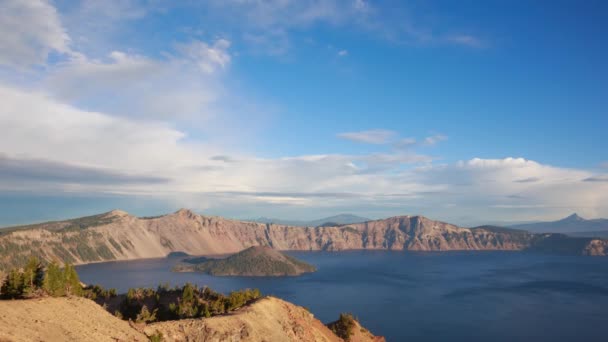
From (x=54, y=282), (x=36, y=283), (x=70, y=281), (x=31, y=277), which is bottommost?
(x=70, y=281)

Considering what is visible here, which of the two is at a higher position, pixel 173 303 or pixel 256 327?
pixel 173 303

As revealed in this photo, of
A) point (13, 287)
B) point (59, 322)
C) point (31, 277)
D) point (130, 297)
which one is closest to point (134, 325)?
point (59, 322)

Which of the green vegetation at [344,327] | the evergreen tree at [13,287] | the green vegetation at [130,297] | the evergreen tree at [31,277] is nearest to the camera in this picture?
the evergreen tree at [13,287]

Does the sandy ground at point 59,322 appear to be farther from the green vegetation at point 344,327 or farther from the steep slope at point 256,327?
the green vegetation at point 344,327

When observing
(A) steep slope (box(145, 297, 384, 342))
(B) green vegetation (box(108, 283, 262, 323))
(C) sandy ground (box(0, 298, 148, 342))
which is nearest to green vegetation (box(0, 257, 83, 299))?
(C) sandy ground (box(0, 298, 148, 342))

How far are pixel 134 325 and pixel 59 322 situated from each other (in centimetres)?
1054

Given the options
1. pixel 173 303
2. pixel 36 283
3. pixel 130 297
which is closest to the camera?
pixel 36 283

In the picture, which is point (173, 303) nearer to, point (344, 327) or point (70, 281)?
point (70, 281)

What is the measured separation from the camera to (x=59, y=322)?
44.0 meters

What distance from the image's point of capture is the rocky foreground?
40.3 m

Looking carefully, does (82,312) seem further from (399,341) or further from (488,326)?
(488,326)

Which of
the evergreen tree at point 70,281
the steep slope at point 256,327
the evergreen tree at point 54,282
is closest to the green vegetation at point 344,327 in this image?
the steep slope at point 256,327

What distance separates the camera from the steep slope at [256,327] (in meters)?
57.1

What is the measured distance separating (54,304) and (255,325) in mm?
31101
